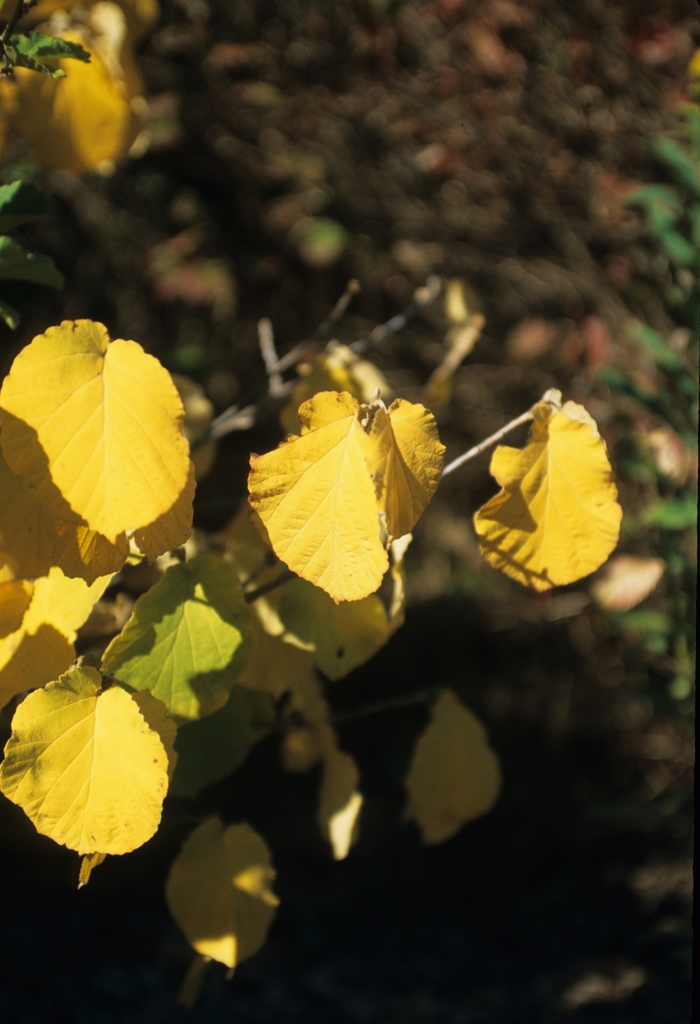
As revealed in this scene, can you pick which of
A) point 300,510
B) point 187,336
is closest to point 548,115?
point 187,336

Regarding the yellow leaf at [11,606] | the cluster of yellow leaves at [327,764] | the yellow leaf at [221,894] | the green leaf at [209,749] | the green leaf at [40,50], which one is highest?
the green leaf at [40,50]

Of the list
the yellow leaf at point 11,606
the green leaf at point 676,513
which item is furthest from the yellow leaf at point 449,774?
the green leaf at point 676,513

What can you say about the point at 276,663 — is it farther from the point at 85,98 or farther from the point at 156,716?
the point at 85,98

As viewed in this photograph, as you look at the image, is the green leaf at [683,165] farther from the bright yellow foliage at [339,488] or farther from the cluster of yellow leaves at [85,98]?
the bright yellow foliage at [339,488]

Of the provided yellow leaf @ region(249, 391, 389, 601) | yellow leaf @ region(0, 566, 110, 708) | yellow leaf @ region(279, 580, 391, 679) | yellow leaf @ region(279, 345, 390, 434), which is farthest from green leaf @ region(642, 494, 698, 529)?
yellow leaf @ region(0, 566, 110, 708)

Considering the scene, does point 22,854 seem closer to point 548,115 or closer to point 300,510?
point 300,510

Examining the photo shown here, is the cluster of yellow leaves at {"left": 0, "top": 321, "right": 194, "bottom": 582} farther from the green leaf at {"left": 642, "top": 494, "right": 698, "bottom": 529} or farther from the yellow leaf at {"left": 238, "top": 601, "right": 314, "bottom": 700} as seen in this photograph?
the green leaf at {"left": 642, "top": 494, "right": 698, "bottom": 529}
